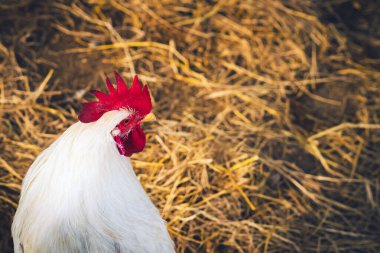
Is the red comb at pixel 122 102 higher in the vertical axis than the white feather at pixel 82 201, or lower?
higher

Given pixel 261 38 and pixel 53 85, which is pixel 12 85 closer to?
pixel 53 85

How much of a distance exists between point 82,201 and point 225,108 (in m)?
1.51

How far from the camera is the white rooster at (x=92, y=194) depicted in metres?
1.46

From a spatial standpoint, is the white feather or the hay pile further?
the hay pile

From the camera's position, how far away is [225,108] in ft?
9.23

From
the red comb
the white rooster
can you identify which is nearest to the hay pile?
the white rooster

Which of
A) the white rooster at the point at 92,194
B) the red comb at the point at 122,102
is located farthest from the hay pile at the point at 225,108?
the red comb at the point at 122,102

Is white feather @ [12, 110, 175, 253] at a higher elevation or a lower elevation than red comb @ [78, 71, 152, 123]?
lower

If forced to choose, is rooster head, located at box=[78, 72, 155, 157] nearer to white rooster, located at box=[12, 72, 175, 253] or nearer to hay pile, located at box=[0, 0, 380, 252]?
white rooster, located at box=[12, 72, 175, 253]

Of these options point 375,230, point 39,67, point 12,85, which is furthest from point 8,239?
point 375,230

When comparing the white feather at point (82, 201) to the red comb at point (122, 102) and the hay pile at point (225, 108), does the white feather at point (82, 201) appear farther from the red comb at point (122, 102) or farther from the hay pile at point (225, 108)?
the hay pile at point (225, 108)

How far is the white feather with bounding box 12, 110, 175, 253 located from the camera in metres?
1.46

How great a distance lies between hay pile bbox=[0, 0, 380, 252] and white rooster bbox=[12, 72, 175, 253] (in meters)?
0.75

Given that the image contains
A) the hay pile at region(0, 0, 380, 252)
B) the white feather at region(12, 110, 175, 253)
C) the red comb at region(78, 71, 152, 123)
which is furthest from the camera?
the hay pile at region(0, 0, 380, 252)
